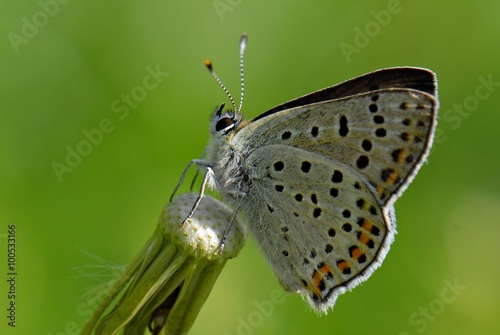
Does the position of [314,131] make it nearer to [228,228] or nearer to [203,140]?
[228,228]

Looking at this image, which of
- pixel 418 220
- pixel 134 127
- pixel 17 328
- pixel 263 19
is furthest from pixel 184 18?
pixel 17 328

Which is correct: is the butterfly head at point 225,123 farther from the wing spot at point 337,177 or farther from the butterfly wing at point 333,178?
the wing spot at point 337,177

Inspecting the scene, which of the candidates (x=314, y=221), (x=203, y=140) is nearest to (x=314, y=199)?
(x=314, y=221)

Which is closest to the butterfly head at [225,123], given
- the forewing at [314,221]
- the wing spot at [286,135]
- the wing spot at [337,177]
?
the forewing at [314,221]

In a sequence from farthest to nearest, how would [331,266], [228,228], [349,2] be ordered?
[349,2], [331,266], [228,228]

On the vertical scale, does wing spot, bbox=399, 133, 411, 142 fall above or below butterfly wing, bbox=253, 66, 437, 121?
below

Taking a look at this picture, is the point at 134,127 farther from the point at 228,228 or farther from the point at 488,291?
the point at 488,291

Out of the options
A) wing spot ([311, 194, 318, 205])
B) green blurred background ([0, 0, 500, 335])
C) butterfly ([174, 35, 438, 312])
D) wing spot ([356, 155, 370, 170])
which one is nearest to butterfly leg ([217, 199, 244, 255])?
butterfly ([174, 35, 438, 312])

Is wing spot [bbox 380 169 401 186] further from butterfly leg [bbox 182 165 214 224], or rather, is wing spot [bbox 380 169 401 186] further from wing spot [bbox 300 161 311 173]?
butterfly leg [bbox 182 165 214 224]
